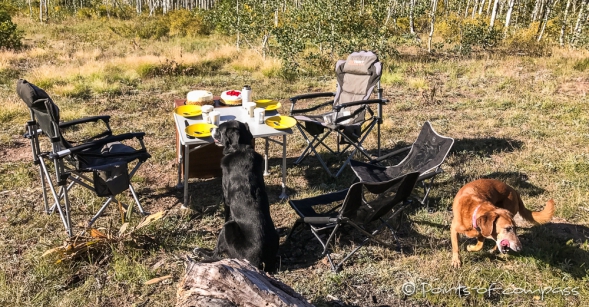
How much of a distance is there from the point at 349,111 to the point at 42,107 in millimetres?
3443

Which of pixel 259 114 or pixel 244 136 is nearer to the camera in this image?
pixel 244 136

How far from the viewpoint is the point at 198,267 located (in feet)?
7.00

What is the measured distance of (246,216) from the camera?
A: 2.96 metres

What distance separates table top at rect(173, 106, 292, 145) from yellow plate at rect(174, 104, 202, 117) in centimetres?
3

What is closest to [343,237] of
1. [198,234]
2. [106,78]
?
[198,234]

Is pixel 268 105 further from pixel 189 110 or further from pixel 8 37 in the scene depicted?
pixel 8 37

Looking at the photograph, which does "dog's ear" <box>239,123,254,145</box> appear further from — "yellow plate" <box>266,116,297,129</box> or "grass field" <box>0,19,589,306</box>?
"grass field" <box>0,19,589,306</box>

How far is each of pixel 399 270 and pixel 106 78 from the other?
7957 mm

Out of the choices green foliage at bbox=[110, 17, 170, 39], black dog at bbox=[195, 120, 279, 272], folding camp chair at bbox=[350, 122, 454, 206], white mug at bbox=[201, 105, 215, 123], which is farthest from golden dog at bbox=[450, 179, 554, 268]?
green foliage at bbox=[110, 17, 170, 39]

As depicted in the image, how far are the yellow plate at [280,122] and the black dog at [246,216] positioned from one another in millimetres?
783

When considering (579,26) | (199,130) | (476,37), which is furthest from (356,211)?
(579,26)

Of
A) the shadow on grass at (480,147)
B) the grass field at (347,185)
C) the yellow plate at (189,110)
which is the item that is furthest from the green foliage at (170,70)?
the shadow on grass at (480,147)

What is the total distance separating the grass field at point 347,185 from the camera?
2.94 meters

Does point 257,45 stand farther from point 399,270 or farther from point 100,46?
point 399,270
